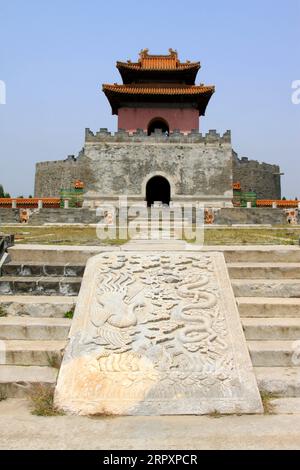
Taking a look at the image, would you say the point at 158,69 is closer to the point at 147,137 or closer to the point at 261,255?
the point at 147,137

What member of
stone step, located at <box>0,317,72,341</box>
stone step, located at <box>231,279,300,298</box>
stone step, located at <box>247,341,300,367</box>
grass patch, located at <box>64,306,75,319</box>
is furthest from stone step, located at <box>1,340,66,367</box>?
stone step, located at <box>231,279,300,298</box>

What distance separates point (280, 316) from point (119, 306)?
57.8 inches

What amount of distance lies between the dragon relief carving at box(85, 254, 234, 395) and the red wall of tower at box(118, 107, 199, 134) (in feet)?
74.7

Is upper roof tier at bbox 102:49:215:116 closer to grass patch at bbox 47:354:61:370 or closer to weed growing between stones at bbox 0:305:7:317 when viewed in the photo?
weed growing between stones at bbox 0:305:7:317

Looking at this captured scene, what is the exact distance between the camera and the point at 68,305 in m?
3.79

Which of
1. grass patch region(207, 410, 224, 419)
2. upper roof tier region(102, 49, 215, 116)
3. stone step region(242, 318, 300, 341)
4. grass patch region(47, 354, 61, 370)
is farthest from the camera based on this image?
upper roof tier region(102, 49, 215, 116)

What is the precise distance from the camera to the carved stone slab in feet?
8.65

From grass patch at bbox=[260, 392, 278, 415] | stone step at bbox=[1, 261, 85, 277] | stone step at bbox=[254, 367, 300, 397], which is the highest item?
stone step at bbox=[1, 261, 85, 277]

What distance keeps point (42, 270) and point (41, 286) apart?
0.32 meters

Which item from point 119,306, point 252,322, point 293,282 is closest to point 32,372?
point 119,306

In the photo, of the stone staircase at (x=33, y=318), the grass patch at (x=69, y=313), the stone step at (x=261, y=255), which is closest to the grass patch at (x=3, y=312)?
the stone staircase at (x=33, y=318)

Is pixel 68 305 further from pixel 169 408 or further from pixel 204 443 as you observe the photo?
pixel 204 443

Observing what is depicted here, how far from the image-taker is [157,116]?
84.4 ft
